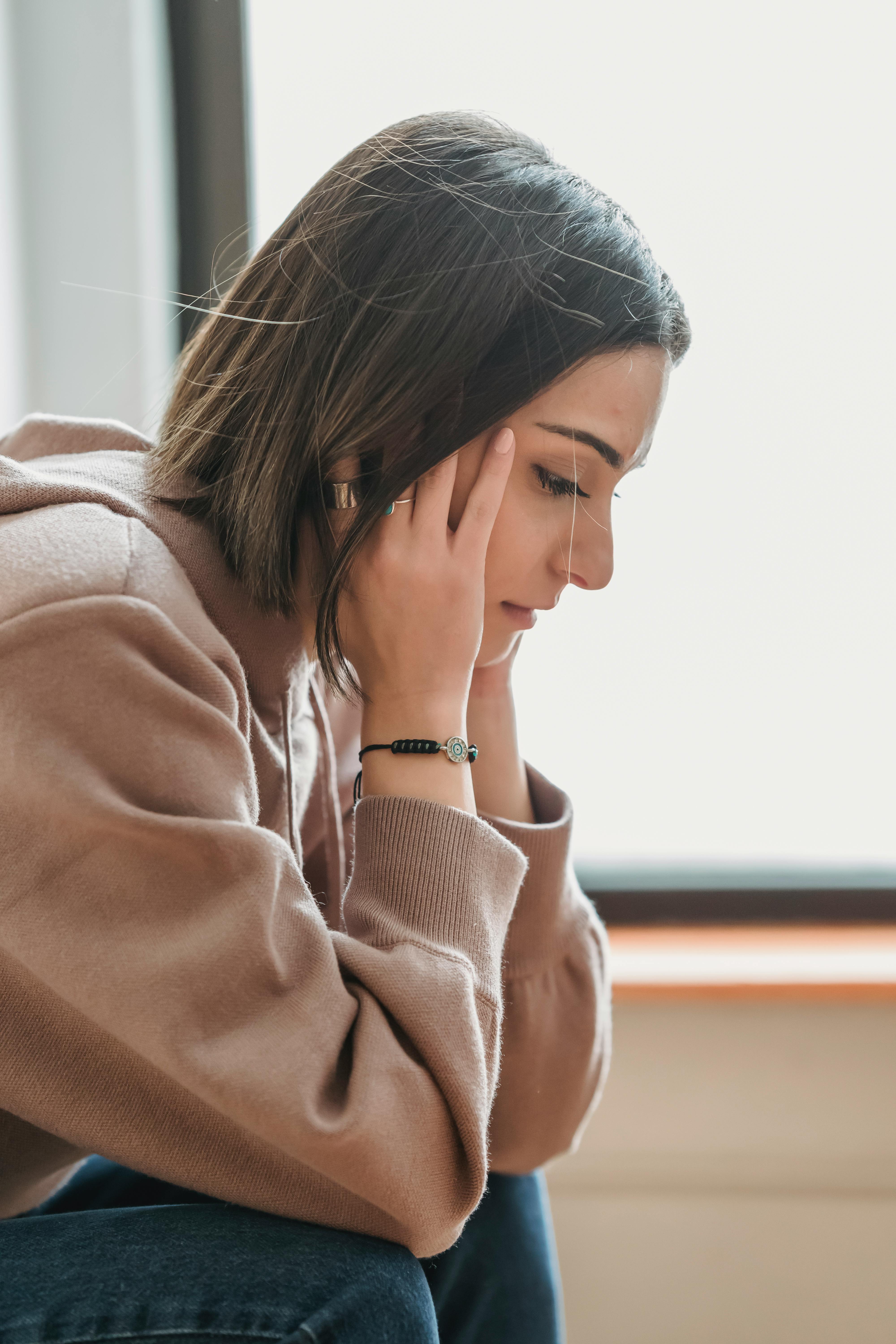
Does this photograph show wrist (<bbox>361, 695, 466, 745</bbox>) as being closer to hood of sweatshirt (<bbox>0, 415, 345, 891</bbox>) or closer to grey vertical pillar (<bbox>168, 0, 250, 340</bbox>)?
hood of sweatshirt (<bbox>0, 415, 345, 891</bbox>)

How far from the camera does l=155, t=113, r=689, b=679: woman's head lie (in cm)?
70

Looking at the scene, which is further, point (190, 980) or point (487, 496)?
point (487, 496)

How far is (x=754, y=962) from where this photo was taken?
119 centimetres

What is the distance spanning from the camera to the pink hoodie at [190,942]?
1.77 feet

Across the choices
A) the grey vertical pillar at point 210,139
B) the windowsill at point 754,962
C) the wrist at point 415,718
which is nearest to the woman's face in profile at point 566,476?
the wrist at point 415,718

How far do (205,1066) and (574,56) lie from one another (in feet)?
3.81

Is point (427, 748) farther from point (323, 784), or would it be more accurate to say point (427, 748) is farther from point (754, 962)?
point (754, 962)

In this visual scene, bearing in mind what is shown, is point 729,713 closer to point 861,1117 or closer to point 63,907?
point 861,1117

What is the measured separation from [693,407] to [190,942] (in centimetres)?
93

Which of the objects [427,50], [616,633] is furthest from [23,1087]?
[427,50]

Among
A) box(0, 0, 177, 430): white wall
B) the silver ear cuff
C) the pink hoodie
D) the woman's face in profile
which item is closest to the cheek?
the woman's face in profile

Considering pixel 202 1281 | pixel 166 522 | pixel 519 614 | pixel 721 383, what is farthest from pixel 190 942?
pixel 721 383

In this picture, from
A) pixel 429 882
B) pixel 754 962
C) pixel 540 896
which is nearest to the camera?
pixel 429 882

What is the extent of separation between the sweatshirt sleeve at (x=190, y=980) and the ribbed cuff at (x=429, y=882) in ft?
0.07
